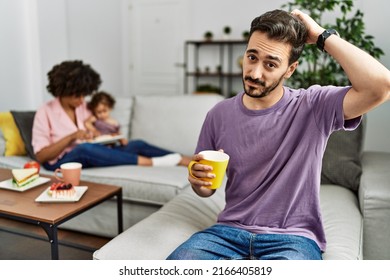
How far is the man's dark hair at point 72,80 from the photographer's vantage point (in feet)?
6.59

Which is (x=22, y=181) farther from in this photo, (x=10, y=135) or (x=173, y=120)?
(x=173, y=120)

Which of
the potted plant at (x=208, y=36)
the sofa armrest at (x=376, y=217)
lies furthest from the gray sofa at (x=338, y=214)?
the potted plant at (x=208, y=36)

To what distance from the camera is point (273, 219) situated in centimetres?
102

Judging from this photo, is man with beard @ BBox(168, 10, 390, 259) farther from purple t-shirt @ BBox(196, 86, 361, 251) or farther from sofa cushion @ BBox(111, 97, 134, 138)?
sofa cushion @ BBox(111, 97, 134, 138)

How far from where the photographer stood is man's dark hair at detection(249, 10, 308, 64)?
90 cm

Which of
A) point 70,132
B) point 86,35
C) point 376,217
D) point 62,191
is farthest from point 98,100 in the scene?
point 86,35

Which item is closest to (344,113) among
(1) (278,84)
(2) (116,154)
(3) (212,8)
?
(1) (278,84)

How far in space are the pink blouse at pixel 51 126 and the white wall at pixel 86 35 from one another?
57 centimetres

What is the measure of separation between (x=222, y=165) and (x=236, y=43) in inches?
145

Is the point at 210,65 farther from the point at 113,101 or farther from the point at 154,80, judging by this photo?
the point at 113,101

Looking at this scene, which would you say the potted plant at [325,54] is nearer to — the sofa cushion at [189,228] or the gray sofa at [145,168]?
the gray sofa at [145,168]

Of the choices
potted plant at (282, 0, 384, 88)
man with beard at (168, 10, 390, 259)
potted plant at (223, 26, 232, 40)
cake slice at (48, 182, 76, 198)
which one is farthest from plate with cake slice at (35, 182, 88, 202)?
potted plant at (223, 26, 232, 40)

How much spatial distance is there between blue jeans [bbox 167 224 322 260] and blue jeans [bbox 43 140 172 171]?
1.15m

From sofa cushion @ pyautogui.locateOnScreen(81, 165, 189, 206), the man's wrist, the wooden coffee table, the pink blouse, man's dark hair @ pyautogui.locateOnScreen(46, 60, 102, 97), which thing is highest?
the man's wrist
